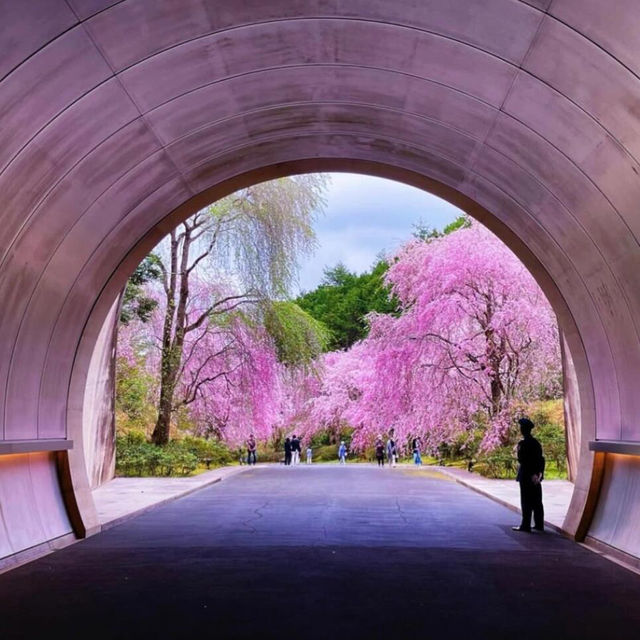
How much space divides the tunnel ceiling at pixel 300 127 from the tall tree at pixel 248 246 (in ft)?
50.9

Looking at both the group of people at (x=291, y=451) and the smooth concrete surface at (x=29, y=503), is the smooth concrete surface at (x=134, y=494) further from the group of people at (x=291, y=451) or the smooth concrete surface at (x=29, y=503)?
the group of people at (x=291, y=451)

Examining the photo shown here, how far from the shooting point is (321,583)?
7.96 meters

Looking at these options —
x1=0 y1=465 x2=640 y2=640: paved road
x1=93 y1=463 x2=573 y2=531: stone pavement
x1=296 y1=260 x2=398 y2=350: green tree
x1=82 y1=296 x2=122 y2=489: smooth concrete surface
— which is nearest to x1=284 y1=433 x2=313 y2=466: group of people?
x1=93 y1=463 x2=573 y2=531: stone pavement

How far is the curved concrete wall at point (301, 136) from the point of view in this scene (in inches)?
284

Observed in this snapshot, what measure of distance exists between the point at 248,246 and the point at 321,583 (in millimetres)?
21200

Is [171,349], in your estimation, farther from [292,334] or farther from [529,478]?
[529,478]

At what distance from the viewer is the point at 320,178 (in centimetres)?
2989

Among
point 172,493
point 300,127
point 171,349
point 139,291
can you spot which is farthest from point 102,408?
point 300,127

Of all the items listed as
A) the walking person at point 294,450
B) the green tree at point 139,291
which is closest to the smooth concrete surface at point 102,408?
the green tree at point 139,291

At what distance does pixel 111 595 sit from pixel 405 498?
1176cm

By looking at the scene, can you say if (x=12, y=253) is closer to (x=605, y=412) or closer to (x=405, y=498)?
(x=605, y=412)

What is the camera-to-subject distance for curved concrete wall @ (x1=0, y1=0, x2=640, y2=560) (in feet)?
23.6

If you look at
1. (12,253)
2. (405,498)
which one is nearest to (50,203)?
(12,253)

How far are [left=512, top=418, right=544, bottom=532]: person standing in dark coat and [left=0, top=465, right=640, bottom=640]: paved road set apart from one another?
0.43 m
